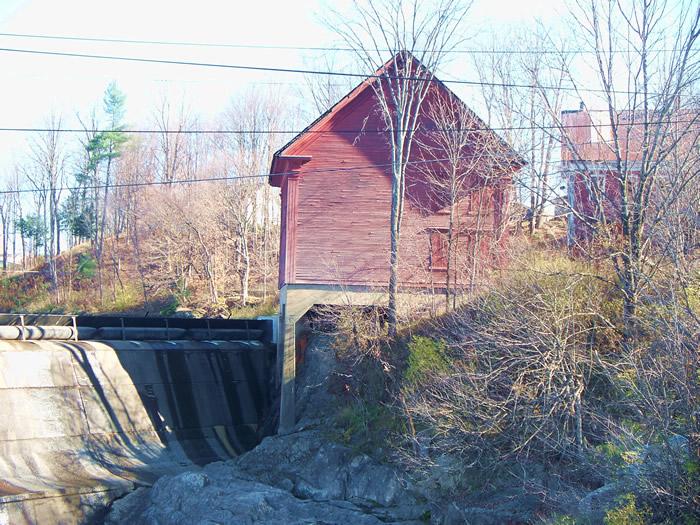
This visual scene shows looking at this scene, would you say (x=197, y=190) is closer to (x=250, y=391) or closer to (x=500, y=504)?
(x=250, y=391)

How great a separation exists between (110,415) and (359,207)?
933 cm

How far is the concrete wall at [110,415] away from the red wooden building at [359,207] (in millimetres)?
3040

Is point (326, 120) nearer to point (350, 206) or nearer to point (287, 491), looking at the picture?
point (350, 206)

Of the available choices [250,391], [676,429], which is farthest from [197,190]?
[676,429]

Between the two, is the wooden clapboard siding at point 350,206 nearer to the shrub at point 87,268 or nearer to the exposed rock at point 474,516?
the exposed rock at point 474,516

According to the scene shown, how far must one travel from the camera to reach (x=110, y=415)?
854 inches

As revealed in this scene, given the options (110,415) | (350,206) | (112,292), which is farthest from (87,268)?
(350,206)

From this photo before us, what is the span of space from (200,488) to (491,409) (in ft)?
24.7

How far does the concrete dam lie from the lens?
18.7 meters

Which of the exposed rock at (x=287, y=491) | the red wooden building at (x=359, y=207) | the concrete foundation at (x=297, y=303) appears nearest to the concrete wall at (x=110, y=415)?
the exposed rock at (x=287, y=491)

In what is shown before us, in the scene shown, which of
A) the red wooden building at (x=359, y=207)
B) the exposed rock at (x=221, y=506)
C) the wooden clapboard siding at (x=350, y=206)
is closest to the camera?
the exposed rock at (x=221, y=506)

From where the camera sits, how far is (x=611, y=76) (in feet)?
54.5

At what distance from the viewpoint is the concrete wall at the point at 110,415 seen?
18.5 m

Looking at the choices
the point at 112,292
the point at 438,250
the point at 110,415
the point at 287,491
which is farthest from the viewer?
the point at 112,292
